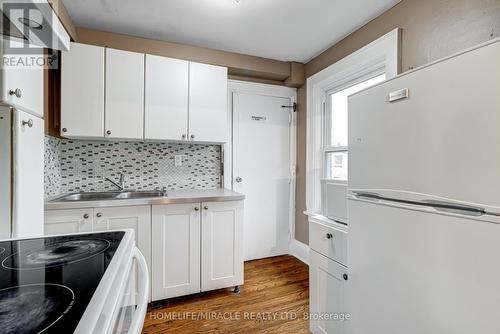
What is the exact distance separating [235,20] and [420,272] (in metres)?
2.09

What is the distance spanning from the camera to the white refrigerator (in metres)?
0.72

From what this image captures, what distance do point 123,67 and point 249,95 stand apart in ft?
4.44

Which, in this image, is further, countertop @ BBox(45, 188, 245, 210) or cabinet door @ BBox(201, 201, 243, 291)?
cabinet door @ BBox(201, 201, 243, 291)

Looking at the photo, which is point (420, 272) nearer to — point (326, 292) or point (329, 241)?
point (329, 241)

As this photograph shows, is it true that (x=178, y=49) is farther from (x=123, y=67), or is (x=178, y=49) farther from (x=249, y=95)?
(x=249, y=95)

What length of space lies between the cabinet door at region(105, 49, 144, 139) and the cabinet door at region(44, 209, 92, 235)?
0.65 meters

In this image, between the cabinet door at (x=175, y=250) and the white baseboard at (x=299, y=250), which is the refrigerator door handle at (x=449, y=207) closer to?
the cabinet door at (x=175, y=250)

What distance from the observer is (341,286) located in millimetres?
1366

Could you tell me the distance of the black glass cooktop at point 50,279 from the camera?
1.51 feet

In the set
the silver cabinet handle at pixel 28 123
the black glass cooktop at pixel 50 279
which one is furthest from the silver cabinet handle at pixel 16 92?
the black glass cooktop at pixel 50 279

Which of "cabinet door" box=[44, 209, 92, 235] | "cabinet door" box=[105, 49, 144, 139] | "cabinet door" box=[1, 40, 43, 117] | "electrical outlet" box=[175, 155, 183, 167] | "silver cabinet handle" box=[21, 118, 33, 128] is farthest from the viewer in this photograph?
"electrical outlet" box=[175, 155, 183, 167]

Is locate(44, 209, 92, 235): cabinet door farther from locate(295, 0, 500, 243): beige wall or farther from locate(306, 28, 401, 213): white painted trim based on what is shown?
locate(295, 0, 500, 243): beige wall

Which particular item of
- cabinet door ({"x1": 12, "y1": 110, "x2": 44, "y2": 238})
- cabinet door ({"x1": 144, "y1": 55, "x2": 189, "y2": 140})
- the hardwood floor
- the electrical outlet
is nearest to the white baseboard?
the hardwood floor

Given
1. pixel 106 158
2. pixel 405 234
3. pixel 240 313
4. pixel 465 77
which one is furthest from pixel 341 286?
pixel 106 158
